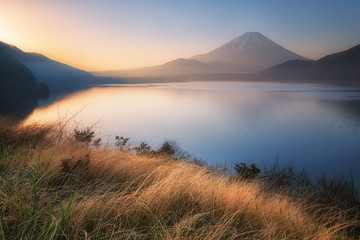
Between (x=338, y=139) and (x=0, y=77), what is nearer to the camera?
(x=338, y=139)

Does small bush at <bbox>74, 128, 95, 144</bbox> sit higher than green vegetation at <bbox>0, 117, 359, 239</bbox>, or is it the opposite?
green vegetation at <bbox>0, 117, 359, 239</bbox>

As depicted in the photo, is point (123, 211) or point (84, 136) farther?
point (84, 136)

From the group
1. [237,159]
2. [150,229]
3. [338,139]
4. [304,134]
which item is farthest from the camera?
[304,134]

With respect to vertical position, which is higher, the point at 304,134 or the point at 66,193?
the point at 66,193

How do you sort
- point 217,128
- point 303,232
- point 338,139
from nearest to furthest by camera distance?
point 303,232 → point 338,139 → point 217,128

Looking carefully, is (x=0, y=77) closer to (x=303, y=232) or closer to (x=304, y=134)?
(x=304, y=134)

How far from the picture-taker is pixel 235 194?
2.91m

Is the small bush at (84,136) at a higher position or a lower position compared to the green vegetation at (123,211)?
lower

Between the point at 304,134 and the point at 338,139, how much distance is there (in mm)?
3287

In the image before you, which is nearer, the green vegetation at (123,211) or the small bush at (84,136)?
the green vegetation at (123,211)

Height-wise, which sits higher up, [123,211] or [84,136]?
[123,211]

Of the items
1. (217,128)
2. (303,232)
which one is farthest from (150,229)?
(217,128)

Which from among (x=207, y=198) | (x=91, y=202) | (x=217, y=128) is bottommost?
(x=217, y=128)

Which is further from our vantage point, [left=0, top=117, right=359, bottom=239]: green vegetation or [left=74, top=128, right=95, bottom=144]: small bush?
[left=74, top=128, right=95, bottom=144]: small bush
